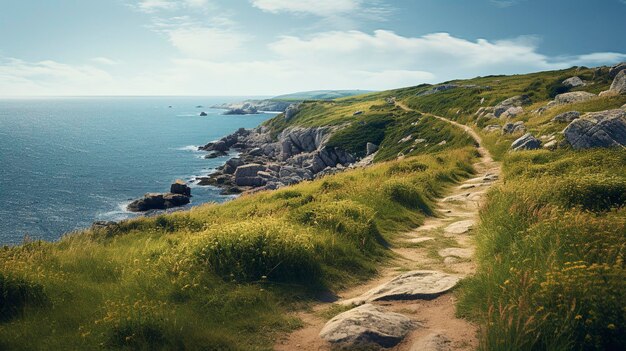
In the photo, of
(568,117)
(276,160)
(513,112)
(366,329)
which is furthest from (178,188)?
(366,329)

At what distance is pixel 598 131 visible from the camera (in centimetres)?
2341

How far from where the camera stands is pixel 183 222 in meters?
16.0

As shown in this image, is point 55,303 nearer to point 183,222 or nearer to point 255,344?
point 255,344

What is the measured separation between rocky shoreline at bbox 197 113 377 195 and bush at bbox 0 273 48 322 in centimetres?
6581

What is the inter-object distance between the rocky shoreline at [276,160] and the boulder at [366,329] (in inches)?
2610

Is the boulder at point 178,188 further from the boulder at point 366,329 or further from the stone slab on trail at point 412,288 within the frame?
the boulder at point 366,329

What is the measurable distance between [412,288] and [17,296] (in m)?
8.32

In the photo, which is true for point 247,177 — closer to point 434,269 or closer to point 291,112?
point 434,269

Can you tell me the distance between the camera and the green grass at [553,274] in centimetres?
507

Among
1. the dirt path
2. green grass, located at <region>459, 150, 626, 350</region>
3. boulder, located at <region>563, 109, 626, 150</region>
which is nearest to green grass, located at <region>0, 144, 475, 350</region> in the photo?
the dirt path

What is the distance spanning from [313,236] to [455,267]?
13.1 ft

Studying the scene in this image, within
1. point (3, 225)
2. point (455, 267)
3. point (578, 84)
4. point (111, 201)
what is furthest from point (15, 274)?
point (578, 84)

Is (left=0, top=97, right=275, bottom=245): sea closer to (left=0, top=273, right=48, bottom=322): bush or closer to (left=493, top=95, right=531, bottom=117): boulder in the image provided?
(left=0, top=273, right=48, bottom=322): bush

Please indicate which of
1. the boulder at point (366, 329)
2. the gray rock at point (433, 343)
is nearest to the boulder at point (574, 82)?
the boulder at point (366, 329)
